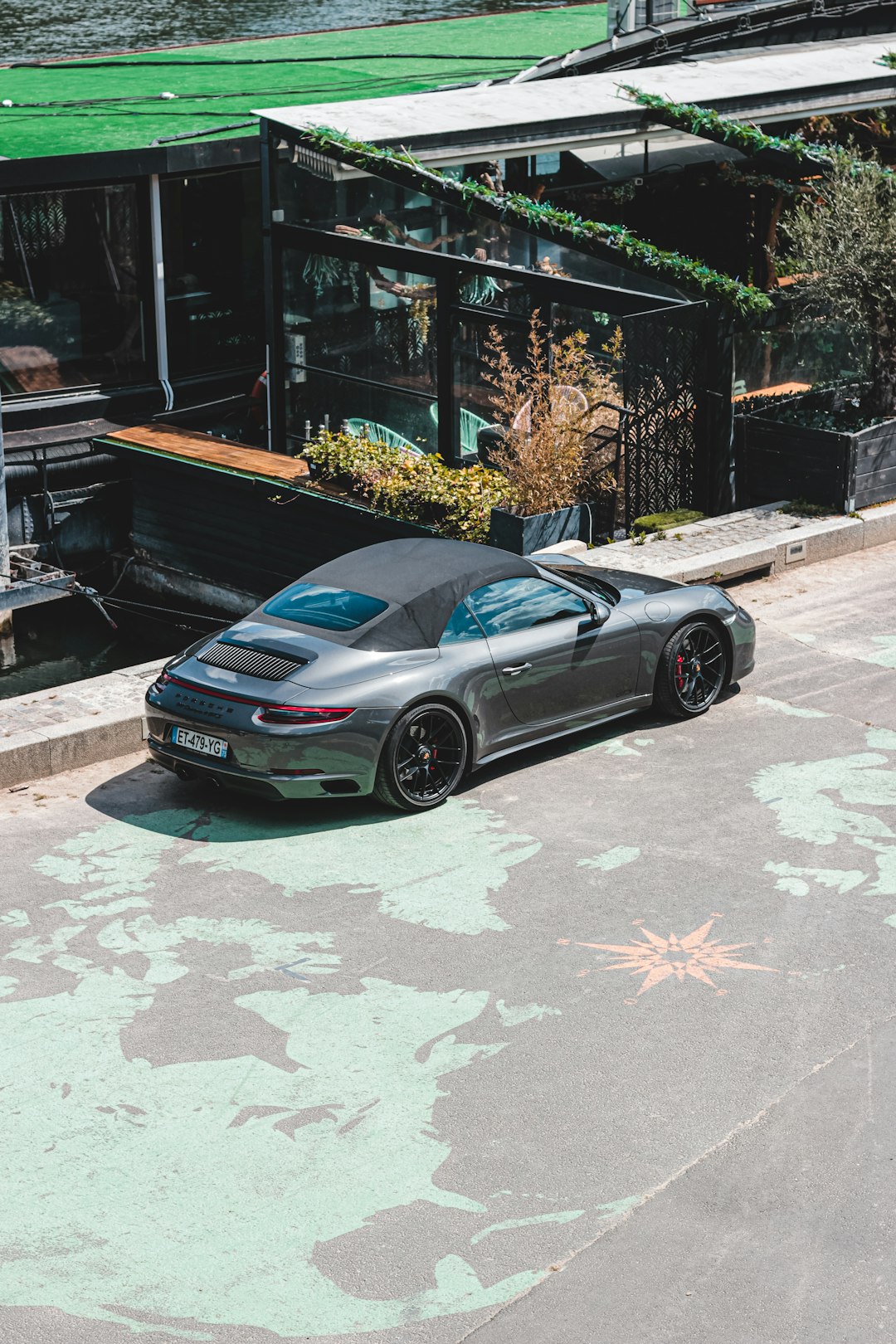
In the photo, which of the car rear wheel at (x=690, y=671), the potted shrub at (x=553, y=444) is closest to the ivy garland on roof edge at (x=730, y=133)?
the potted shrub at (x=553, y=444)

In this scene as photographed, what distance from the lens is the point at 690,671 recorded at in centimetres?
1090

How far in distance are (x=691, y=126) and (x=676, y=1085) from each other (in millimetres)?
13489

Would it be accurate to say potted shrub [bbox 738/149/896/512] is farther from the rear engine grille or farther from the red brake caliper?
the rear engine grille

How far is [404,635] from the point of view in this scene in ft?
31.4

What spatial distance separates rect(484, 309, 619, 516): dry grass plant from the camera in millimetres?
14117

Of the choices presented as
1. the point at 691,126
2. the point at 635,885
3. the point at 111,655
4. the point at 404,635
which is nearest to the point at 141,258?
the point at 111,655

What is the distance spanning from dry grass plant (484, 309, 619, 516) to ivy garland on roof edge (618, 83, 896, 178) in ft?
14.5

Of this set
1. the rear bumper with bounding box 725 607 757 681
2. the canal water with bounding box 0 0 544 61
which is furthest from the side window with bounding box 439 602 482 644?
the canal water with bounding box 0 0 544 61

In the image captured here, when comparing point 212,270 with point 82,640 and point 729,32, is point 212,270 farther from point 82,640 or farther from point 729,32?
point 729,32

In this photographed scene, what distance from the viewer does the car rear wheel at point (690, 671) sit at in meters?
10.7

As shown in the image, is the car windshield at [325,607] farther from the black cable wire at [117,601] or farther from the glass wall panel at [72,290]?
the glass wall panel at [72,290]

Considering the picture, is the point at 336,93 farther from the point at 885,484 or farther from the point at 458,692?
the point at 458,692

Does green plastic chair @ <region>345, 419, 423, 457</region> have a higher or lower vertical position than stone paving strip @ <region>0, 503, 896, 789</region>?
higher

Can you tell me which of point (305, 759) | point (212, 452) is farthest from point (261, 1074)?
point (212, 452)
